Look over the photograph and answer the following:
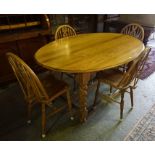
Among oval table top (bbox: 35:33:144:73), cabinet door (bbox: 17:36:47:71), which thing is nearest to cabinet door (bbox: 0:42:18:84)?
cabinet door (bbox: 17:36:47:71)

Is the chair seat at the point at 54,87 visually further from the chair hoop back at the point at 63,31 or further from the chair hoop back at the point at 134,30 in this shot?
the chair hoop back at the point at 134,30

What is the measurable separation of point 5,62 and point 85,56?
140cm

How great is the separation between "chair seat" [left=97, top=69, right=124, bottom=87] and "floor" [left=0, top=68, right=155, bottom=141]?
16.2 inches

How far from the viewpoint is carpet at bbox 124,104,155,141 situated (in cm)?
167

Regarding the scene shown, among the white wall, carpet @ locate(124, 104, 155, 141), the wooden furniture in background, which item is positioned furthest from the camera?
the white wall

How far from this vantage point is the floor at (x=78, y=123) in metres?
1.74

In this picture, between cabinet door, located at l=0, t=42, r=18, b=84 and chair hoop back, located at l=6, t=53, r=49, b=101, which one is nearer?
chair hoop back, located at l=6, t=53, r=49, b=101

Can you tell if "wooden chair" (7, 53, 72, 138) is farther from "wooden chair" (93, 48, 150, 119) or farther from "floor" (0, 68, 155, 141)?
"wooden chair" (93, 48, 150, 119)

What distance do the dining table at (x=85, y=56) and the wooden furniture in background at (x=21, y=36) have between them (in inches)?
25.9

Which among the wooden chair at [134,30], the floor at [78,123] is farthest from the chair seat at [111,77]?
the wooden chair at [134,30]

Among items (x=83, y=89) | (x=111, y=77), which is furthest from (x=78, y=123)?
(x=111, y=77)

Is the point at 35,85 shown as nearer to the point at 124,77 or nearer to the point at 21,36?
the point at 124,77
